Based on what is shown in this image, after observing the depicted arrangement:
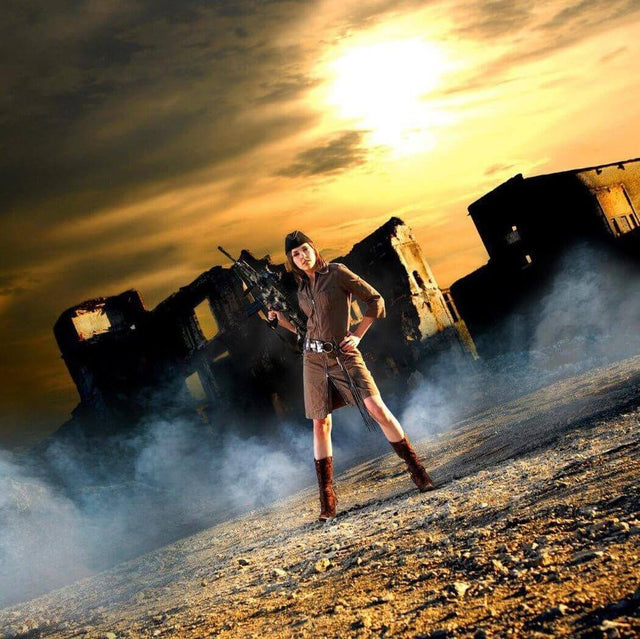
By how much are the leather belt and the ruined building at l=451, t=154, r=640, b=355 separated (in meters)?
21.7

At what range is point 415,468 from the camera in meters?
4.05

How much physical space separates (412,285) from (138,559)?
29.8ft

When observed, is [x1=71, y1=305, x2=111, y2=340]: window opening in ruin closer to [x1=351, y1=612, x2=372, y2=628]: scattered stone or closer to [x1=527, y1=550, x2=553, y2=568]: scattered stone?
[x1=351, y1=612, x2=372, y2=628]: scattered stone

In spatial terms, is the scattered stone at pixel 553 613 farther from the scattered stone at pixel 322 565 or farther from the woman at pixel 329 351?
the woman at pixel 329 351

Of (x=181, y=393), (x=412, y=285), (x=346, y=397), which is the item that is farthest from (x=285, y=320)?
(x=181, y=393)

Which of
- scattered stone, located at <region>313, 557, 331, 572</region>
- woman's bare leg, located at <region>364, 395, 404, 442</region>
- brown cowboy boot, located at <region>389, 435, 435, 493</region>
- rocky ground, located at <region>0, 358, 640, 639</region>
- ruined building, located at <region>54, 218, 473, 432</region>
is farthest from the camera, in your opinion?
ruined building, located at <region>54, 218, 473, 432</region>

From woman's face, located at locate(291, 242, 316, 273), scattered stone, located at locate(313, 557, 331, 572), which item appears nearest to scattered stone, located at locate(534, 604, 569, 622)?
scattered stone, located at locate(313, 557, 331, 572)

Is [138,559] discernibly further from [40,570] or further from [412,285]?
[412,285]

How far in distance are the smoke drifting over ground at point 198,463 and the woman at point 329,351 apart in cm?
382

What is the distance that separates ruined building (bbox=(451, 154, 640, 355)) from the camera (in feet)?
76.7

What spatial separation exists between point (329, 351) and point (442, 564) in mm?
2170

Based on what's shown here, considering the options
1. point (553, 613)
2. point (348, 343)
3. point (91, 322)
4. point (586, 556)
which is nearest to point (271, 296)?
point (348, 343)

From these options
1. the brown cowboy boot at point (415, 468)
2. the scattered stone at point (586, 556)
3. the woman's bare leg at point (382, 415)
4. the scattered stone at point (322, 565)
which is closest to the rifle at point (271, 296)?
the woman's bare leg at point (382, 415)

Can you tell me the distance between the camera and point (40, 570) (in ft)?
26.2
